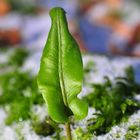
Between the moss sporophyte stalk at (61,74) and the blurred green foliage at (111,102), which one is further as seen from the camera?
the blurred green foliage at (111,102)

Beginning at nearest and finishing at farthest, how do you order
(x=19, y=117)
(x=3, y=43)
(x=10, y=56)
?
1. (x=19, y=117)
2. (x=10, y=56)
3. (x=3, y=43)

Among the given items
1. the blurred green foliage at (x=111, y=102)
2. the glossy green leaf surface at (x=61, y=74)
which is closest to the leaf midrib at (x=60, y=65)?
the glossy green leaf surface at (x=61, y=74)

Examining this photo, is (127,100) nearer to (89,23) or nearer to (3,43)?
(3,43)

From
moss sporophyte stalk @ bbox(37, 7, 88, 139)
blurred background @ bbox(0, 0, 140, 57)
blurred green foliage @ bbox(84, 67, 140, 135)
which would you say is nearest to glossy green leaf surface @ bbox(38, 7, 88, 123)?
moss sporophyte stalk @ bbox(37, 7, 88, 139)

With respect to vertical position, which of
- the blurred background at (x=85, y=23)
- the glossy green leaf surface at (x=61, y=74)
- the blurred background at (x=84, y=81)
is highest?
the glossy green leaf surface at (x=61, y=74)

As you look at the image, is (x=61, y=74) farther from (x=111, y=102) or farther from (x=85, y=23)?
(x=85, y=23)

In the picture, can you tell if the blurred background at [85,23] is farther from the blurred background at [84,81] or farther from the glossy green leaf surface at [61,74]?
the glossy green leaf surface at [61,74]

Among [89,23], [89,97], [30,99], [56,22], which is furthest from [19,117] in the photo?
[89,23]

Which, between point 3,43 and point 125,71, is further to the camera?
point 3,43

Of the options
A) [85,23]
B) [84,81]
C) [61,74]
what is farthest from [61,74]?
[85,23]
